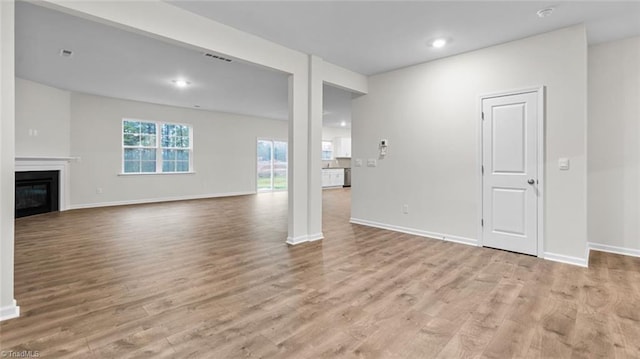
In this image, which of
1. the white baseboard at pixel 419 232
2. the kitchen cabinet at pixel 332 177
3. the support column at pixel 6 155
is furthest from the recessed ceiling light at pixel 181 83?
the kitchen cabinet at pixel 332 177

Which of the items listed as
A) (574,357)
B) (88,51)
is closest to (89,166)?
(88,51)

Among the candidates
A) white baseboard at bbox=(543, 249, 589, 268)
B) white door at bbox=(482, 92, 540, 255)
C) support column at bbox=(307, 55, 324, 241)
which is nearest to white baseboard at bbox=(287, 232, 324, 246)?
support column at bbox=(307, 55, 324, 241)

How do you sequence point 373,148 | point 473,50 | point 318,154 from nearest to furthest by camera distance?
point 473,50 < point 318,154 < point 373,148

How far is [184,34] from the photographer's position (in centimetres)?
300

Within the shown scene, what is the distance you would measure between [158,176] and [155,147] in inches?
31.0

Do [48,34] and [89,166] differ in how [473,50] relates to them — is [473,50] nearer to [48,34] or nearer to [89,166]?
[48,34]

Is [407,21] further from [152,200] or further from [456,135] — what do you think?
[152,200]

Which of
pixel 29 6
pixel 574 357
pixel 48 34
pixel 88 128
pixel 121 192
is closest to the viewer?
pixel 574 357

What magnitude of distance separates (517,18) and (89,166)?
850 cm

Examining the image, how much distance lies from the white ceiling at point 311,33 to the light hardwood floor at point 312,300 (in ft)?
8.55

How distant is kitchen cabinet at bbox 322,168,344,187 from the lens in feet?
42.0

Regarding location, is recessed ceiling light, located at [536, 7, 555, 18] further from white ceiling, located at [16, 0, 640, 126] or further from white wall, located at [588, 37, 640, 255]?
white wall, located at [588, 37, 640, 255]

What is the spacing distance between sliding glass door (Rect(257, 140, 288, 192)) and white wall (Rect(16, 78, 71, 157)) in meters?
5.23

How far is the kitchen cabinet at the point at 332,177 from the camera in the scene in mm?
12805
